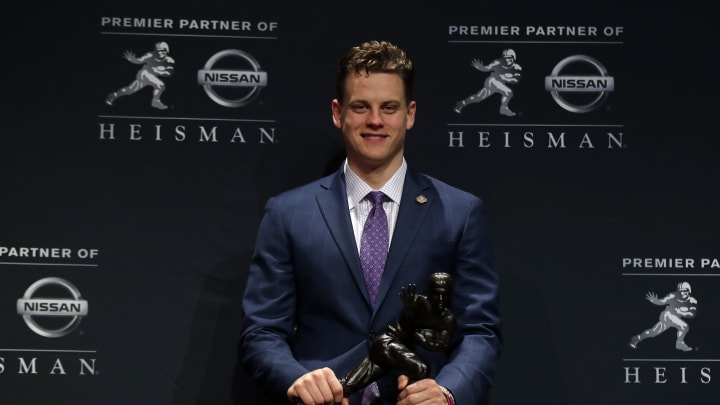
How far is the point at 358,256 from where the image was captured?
3.09 metres

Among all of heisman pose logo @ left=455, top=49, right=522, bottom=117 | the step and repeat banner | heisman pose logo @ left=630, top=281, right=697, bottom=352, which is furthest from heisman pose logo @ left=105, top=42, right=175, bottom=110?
heisman pose logo @ left=630, top=281, right=697, bottom=352

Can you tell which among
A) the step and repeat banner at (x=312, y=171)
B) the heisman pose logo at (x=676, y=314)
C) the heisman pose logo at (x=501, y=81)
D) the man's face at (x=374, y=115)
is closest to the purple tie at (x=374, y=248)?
the man's face at (x=374, y=115)

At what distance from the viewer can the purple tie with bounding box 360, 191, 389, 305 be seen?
10.1 feet

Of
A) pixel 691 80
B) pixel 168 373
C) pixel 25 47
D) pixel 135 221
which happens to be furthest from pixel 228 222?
pixel 691 80

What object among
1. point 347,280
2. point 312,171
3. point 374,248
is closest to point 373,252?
point 374,248

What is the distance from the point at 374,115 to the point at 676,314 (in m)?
1.37

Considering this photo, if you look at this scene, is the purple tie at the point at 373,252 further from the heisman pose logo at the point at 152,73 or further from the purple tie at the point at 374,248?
the heisman pose logo at the point at 152,73

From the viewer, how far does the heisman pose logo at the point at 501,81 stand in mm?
3654

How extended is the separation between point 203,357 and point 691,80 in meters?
2.00

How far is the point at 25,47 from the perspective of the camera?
364 centimetres

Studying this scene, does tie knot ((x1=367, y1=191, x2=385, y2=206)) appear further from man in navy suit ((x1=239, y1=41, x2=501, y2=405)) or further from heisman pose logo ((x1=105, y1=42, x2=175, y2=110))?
heisman pose logo ((x1=105, y1=42, x2=175, y2=110))

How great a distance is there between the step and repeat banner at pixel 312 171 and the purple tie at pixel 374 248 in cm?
56

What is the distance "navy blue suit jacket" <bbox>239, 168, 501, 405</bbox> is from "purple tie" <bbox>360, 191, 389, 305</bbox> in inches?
1.4

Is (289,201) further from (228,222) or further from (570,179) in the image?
(570,179)
